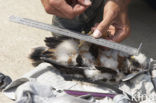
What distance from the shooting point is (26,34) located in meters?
1.69

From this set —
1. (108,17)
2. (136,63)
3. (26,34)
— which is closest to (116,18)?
(108,17)

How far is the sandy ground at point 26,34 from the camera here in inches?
57.5

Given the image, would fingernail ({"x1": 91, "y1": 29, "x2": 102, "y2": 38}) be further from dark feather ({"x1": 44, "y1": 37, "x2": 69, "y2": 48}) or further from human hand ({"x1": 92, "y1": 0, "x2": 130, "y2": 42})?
dark feather ({"x1": 44, "y1": 37, "x2": 69, "y2": 48})

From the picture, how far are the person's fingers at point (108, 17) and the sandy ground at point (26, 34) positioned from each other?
404 mm

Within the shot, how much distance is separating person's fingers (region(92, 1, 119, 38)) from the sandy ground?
40 centimetres

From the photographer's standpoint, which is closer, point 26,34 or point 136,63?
point 136,63

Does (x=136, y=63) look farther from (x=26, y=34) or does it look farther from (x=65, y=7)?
(x=26, y=34)

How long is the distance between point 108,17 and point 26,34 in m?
0.59

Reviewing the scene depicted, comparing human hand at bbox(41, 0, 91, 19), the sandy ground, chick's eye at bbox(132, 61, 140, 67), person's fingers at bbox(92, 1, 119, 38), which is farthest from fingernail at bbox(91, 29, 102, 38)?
the sandy ground

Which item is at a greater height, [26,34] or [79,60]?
[26,34]

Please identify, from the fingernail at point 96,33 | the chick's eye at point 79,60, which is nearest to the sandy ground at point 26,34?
the chick's eye at point 79,60

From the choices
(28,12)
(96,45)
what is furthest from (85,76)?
(28,12)

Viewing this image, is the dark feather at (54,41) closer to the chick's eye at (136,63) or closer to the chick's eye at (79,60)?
the chick's eye at (79,60)

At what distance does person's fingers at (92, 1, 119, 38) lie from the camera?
1.26 metres
